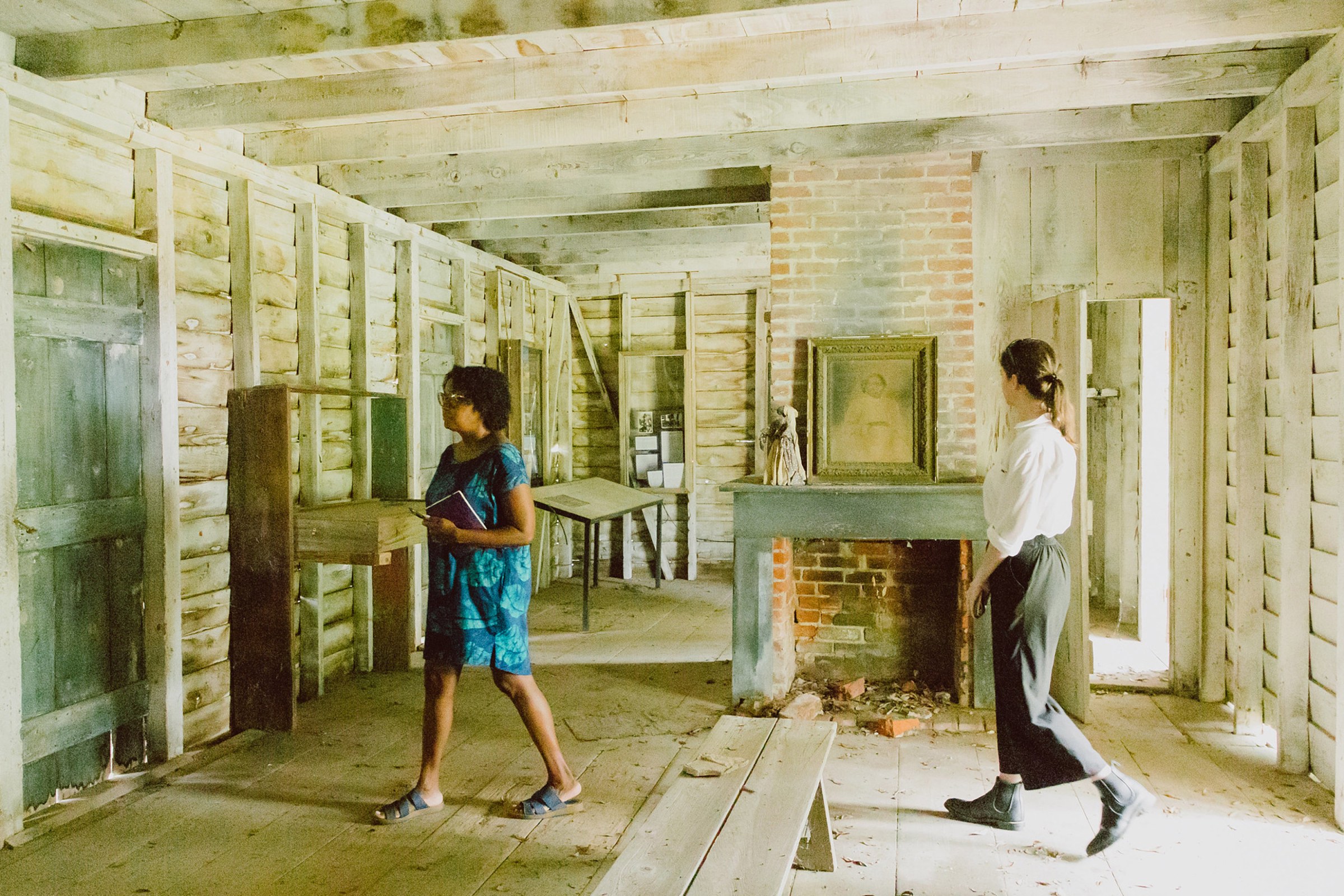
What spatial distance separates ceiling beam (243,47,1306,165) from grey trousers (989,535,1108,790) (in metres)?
1.92

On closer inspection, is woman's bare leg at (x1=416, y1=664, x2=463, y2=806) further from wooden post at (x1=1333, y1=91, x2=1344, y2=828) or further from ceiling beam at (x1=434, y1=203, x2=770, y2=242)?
ceiling beam at (x1=434, y1=203, x2=770, y2=242)

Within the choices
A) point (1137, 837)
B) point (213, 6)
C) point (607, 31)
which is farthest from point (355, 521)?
point (1137, 837)

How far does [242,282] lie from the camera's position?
13.4 ft

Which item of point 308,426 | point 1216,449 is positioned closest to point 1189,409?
point 1216,449

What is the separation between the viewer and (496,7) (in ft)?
9.04

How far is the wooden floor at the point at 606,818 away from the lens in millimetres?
2688

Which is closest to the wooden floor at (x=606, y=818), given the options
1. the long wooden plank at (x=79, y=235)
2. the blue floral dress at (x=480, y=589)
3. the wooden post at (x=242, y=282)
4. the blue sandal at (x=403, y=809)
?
the blue sandal at (x=403, y=809)

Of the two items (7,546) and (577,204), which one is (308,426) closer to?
(7,546)

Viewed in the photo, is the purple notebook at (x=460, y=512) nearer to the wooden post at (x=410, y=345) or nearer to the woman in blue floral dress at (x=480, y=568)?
the woman in blue floral dress at (x=480, y=568)

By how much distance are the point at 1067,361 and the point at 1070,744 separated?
6.59 ft

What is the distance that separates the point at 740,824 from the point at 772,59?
2547 millimetres

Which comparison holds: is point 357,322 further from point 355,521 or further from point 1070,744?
point 1070,744

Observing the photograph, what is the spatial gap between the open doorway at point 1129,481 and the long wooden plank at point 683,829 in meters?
3.44

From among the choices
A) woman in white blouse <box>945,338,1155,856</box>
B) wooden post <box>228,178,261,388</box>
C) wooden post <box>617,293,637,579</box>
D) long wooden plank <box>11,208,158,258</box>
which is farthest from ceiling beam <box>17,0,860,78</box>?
wooden post <box>617,293,637,579</box>
